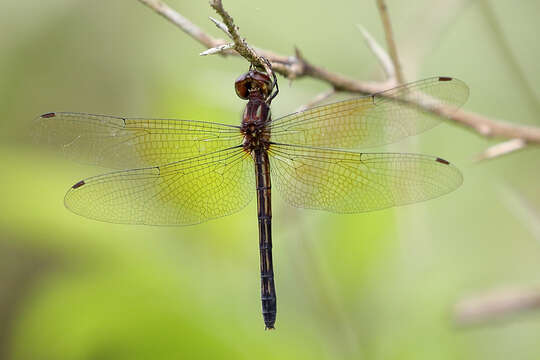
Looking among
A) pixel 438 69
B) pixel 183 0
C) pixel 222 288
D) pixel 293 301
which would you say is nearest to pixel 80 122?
pixel 222 288

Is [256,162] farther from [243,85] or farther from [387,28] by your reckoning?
[387,28]

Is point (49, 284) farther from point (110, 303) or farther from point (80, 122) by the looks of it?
point (80, 122)

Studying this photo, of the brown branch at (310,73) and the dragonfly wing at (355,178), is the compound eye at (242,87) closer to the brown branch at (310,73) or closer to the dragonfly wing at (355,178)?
the brown branch at (310,73)

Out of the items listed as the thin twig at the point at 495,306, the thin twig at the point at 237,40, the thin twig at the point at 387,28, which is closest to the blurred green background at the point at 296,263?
the thin twig at the point at 495,306

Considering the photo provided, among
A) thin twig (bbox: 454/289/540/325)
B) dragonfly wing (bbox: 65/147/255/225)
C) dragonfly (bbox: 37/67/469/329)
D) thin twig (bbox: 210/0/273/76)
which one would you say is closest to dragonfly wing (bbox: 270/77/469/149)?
dragonfly (bbox: 37/67/469/329)

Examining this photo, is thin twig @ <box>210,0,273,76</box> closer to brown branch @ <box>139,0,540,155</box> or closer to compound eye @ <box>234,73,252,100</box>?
brown branch @ <box>139,0,540,155</box>

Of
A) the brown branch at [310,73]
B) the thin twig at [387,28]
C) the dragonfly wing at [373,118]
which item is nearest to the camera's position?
the brown branch at [310,73]
